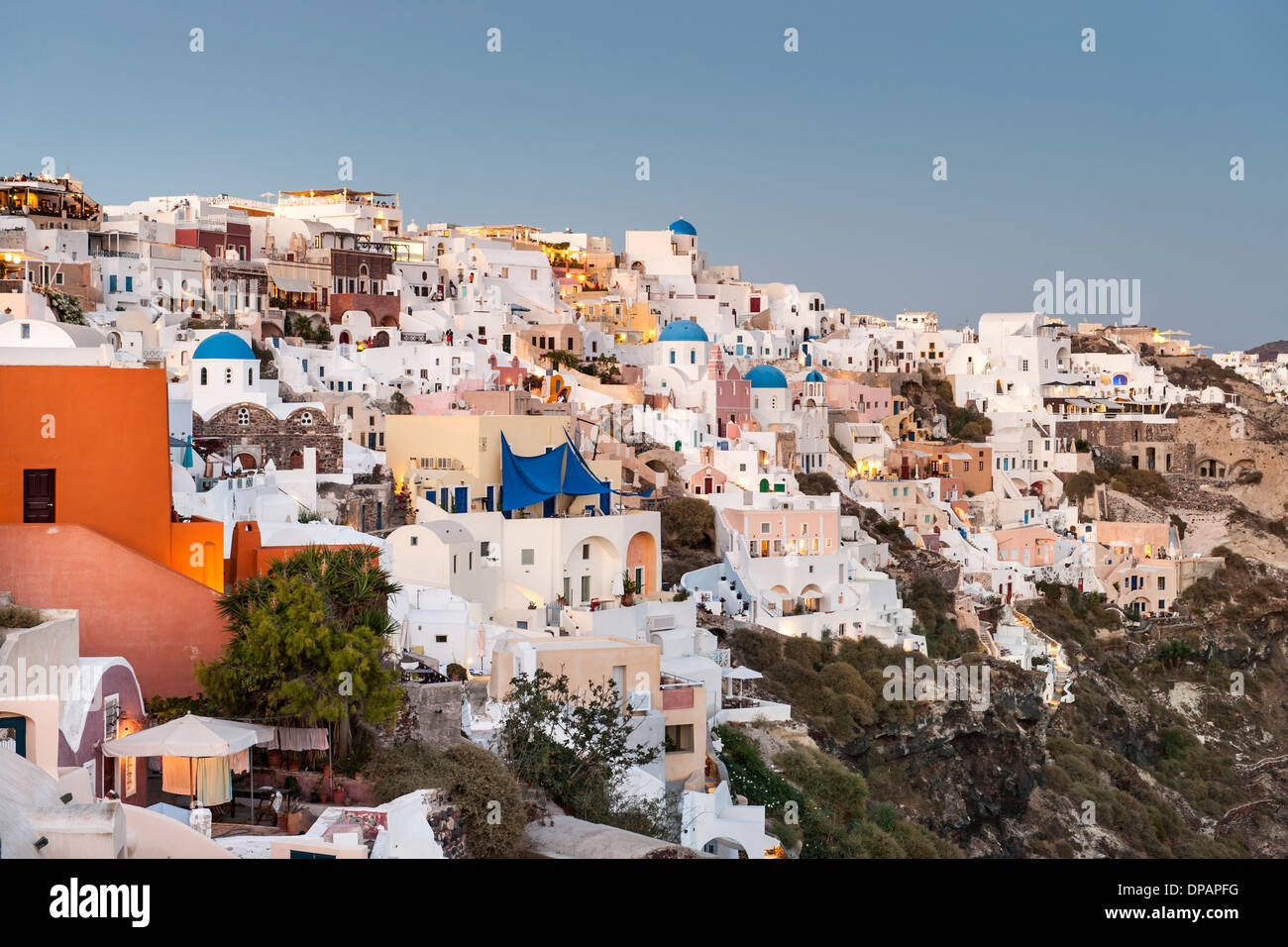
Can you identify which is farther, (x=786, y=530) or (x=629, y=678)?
(x=786, y=530)

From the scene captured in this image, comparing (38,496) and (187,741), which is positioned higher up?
(38,496)

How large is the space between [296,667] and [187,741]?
2.22 m

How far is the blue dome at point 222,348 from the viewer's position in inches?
1181

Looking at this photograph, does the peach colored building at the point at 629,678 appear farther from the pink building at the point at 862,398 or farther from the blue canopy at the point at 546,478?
the pink building at the point at 862,398

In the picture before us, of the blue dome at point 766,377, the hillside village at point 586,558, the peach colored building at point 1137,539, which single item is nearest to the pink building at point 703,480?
the hillside village at point 586,558

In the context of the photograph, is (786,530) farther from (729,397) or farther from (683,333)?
(683,333)

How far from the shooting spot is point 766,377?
1880 inches

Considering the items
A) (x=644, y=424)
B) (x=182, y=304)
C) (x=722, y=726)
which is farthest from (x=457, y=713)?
(x=182, y=304)

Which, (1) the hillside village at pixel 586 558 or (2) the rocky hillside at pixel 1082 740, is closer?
(1) the hillside village at pixel 586 558

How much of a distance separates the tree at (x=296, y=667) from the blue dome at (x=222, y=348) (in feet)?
53.6

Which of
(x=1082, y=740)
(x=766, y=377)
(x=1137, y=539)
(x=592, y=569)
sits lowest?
(x=1082, y=740)

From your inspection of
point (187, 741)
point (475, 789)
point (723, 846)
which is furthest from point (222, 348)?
point (475, 789)

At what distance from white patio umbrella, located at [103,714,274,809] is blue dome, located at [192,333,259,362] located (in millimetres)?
→ 19438
